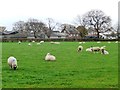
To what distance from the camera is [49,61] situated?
61.5 feet

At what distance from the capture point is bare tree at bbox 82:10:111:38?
340ft

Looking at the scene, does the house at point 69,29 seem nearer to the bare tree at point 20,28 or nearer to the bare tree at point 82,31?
the bare tree at point 82,31

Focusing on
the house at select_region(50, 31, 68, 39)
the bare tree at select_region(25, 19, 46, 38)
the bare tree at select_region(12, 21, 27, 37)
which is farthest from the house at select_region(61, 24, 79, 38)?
the bare tree at select_region(12, 21, 27, 37)

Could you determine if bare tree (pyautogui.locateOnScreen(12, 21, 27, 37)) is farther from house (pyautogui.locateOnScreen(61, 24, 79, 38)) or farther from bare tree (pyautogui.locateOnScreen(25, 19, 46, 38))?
house (pyautogui.locateOnScreen(61, 24, 79, 38))

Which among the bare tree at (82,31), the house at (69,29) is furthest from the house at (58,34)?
the bare tree at (82,31)

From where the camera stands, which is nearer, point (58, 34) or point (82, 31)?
point (82, 31)

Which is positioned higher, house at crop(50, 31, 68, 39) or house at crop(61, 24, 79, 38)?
house at crop(61, 24, 79, 38)

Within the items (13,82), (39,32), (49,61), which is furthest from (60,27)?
(13,82)

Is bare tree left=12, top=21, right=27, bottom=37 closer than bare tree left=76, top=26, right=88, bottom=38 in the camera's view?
No

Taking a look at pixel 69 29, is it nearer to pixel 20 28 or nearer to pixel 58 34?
pixel 58 34

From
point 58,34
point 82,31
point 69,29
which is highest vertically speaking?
point 69,29

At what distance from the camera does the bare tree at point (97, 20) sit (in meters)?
104

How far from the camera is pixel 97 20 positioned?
344 feet

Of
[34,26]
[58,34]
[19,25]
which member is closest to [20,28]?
[19,25]
